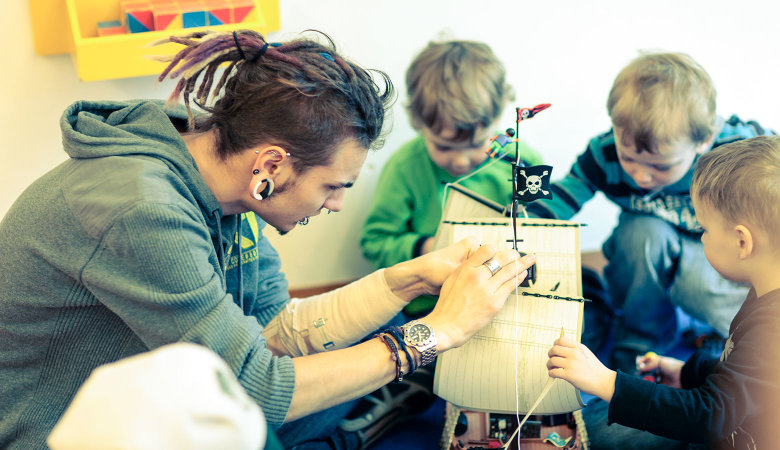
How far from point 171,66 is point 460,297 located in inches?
22.6

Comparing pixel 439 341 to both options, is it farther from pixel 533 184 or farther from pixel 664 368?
pixel 664 368

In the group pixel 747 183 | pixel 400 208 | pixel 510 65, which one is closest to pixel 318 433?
pixel 400 208

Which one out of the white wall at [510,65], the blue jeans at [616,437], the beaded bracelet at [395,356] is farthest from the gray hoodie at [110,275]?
the blue jeans at [616,437]

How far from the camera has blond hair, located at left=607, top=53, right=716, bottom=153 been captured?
1.47 meters

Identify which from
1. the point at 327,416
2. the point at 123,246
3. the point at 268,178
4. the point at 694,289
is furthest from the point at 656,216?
the point at 123,246

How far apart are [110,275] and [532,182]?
627mm

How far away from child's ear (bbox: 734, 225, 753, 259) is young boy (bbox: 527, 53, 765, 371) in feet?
1.34

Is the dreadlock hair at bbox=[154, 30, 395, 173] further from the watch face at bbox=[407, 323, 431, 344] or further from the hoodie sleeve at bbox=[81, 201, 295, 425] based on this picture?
the watch face at bbox=[407, 323, 431, 344]

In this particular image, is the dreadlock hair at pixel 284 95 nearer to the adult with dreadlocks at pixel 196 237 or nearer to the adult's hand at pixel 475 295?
→ the adult with dreadlocks at pixel 196 237

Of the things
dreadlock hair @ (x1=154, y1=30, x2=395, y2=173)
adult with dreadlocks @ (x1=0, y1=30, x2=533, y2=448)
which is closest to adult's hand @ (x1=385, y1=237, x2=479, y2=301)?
adult with dreadlocks @ (x1=0, y1=30, x2=533, y2=448)

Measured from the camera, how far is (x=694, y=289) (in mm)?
1650

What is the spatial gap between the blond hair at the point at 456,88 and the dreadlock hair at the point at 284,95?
1.71ft

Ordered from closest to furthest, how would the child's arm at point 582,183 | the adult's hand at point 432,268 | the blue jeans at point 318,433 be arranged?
the adult's hand at point 432,268, the blue jeans at point 318,433, the child's arm at point 582,183

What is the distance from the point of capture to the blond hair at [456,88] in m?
1.59
